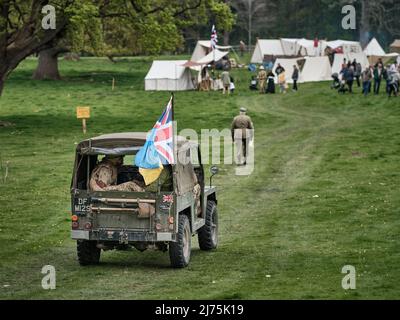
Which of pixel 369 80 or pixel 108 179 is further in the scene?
pixel 369 80

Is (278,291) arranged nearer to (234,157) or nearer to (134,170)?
(134,170)

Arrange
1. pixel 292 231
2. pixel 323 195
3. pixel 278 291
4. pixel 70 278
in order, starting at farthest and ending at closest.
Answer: pixel 323 195, pixel 292 231, pixel 70 278, pixel 278 291

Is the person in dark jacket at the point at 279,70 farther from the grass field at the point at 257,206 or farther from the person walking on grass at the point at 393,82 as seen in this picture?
the person walking on grass at the point at 393,82

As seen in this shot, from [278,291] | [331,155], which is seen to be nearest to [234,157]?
[331,155]

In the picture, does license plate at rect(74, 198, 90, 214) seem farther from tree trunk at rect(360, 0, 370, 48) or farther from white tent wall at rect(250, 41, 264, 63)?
tree trunk at rect(360, 0, 370, 48)

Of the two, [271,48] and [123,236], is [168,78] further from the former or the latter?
[123,236]

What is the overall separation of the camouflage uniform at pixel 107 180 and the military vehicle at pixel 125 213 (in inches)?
5.5

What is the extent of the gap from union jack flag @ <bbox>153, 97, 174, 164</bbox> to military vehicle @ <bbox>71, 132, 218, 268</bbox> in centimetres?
28

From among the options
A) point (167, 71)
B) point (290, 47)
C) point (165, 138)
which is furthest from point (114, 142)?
point (290, 47)

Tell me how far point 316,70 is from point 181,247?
53835 millimetres

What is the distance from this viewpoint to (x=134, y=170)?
61.3 feet

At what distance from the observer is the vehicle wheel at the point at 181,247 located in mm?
17797

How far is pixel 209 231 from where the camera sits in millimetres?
20031
